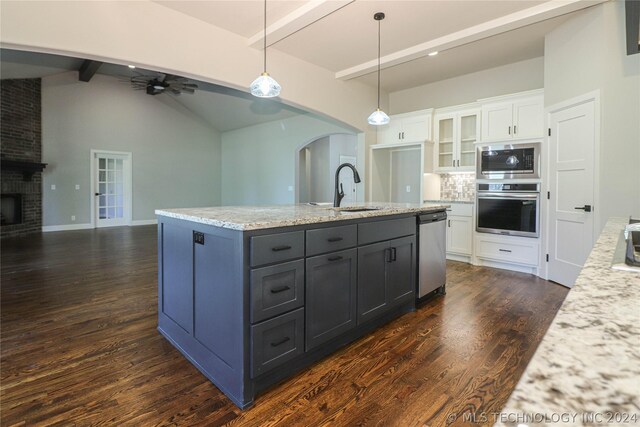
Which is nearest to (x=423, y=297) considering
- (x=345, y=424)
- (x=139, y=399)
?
(x=345, y=424)

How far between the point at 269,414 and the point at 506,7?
13.7 ft

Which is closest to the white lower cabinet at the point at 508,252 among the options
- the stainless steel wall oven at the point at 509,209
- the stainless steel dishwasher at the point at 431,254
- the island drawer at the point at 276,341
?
the stainless steel wall oven at the point at 509,209

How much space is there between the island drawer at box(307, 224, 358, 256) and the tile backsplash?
12.3 ft

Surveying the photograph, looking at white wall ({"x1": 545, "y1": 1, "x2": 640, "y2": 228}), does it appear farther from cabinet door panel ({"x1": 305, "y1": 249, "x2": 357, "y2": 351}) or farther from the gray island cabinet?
cabinet door panel ({"x1": 305, "y1": 249, "x2": 357, "y2": 351})

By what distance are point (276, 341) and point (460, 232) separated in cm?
389

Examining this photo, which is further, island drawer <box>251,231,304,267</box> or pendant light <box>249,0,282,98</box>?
pendant light <box>249,0,282,98</box>

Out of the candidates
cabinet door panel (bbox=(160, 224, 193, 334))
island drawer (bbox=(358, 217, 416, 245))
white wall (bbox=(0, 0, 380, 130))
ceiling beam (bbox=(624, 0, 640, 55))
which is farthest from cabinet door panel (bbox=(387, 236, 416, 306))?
white wall (bbox=(0, 0, 380, 130))

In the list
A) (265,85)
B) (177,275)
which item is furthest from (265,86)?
(177,275)

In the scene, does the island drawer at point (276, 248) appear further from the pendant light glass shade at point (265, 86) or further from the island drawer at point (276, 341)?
the pendant light glass shade at point (265, 86)

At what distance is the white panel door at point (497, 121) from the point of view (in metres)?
4.52

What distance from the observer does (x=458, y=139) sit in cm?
516

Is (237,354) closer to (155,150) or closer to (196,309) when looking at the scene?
(196,309)

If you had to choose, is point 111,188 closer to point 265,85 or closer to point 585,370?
point 265,85

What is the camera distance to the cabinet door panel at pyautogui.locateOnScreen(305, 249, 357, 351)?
1986 mm
